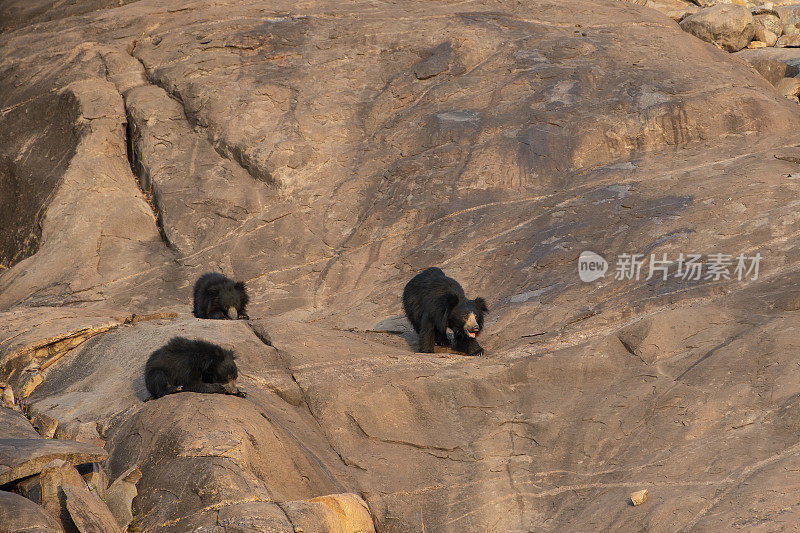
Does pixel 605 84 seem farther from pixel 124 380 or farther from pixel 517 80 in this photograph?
pixel 124 380

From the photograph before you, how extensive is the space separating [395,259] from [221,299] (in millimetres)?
3080

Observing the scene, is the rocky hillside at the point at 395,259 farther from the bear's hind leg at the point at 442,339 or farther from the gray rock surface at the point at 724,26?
the bear's hind leg at the point at 442,339

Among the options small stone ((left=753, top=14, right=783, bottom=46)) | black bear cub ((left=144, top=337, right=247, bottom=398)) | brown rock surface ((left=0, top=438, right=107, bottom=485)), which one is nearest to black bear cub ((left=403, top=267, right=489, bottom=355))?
black bear cub ((left=144, top=337, right=247, bottom=398))

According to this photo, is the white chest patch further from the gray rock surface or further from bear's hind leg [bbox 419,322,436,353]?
the gray rock surface

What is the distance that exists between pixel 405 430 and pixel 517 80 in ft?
31.1

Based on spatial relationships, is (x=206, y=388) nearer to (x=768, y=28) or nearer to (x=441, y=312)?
(x=441, y=312)

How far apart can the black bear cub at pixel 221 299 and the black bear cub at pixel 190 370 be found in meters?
4.32

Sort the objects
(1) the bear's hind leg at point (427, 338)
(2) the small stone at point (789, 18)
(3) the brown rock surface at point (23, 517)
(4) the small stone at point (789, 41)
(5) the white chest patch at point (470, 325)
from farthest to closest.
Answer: (2) the small stone at point (789, 18)
(4) the small stone at point (789, 41)
(1) the bear's hind leg at point (427, 338)
(5) the white chest patch at point (470, 325)
(3) the brown rock surface at point (23, 517)

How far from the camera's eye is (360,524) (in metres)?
7.45

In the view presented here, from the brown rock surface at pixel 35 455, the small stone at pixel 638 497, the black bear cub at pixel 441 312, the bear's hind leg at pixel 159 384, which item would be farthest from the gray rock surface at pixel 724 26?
the brown rock surface at pixel 35 455

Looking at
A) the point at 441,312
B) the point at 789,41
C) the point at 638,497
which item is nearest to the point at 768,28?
the point at 789,41

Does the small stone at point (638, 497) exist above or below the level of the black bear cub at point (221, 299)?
above

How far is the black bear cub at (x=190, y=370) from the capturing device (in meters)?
7.67

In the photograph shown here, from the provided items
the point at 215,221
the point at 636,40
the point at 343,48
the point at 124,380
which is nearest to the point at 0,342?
the point at 124,380
